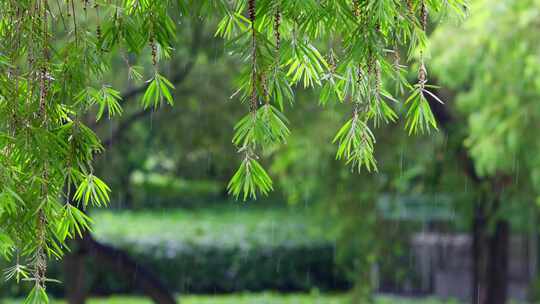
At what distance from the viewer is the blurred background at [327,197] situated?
7570 millimetres

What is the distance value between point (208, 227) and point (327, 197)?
5.77 m

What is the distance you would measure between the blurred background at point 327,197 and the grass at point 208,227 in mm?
42

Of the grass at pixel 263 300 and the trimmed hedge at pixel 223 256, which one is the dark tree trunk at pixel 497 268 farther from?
the trimmed hedge at pixel 223 256

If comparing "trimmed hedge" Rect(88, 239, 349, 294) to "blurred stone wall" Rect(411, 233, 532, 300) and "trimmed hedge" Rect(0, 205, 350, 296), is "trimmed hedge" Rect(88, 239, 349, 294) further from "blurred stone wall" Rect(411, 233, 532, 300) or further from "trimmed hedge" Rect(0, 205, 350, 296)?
"blurred stone wall" Rect(411, 233, 532, 300)

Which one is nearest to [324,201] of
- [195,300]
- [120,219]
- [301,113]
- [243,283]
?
[301,113]

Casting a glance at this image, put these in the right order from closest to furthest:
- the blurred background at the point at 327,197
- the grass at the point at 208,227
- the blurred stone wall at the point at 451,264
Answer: the blurred background at the point at 327,197 < the grass at the point at 208,227 < the blurred stone wall at the point at 451,264

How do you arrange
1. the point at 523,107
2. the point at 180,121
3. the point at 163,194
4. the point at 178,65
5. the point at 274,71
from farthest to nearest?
1. the point at 163,194
2. the point at 180,121
3. the point at 178,65
4. the point at 523,107
5. the point at 274,71

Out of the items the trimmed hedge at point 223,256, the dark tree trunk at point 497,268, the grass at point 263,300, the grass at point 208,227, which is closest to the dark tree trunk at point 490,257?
the dark tree trunk at point 497,268

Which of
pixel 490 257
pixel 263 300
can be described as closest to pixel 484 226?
pixel 490 257

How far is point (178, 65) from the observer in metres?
9.62

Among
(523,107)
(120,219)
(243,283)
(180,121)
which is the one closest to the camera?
(523,107)

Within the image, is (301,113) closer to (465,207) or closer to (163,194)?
(465,207)

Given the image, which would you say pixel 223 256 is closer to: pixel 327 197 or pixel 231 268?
pixel 231 268

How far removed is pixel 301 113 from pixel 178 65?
156 centimetres
